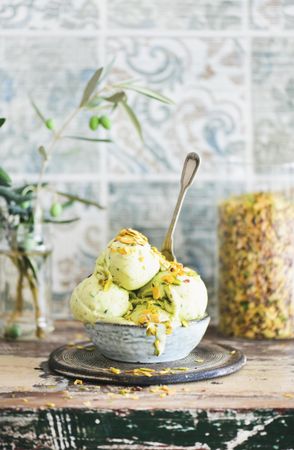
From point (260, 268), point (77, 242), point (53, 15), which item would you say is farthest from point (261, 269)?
point (53, 15)

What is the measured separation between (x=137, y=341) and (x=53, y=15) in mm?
698

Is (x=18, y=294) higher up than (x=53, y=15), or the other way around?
(x=53, y=15)

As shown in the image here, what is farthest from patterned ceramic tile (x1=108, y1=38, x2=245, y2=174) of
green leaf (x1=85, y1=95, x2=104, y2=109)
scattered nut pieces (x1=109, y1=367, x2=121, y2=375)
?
scattered nut pieces (x1=109, y1=367, x2=121, y2=375)

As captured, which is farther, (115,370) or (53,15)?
(53,15)

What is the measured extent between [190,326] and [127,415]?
157mm

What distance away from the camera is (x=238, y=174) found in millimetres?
1227

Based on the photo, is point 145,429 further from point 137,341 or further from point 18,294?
point 18,294

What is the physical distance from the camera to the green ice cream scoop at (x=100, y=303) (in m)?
0.82

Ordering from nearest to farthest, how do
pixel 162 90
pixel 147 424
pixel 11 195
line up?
pixel 147 424, pixel 11 195, pixel 162 90

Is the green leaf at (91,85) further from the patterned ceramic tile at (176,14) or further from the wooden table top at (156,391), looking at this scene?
the wooden table top at (156,391)

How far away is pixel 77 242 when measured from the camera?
1.24m

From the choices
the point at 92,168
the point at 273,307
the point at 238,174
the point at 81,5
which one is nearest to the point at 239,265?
the point at 273,307

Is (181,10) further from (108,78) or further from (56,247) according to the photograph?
(56,247)

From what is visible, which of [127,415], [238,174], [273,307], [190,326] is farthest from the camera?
[238,174]
